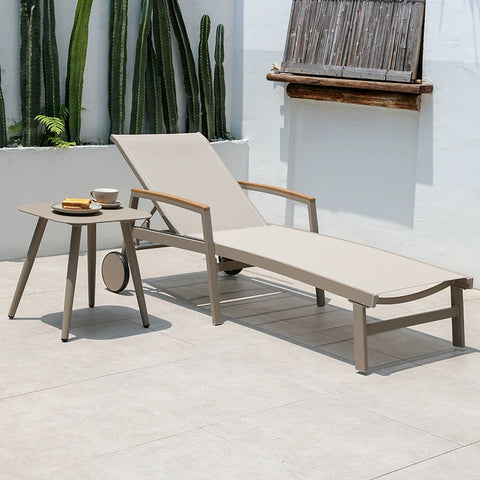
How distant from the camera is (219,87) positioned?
7.86 meters

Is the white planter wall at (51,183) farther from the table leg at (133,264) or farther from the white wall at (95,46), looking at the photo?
the table leg at (133,264)

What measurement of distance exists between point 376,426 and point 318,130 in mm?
3928

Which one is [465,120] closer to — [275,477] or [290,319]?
[290,319]

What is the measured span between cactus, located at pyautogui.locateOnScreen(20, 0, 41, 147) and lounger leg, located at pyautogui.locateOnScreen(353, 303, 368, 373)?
3325 mm

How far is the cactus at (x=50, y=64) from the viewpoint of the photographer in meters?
6.69

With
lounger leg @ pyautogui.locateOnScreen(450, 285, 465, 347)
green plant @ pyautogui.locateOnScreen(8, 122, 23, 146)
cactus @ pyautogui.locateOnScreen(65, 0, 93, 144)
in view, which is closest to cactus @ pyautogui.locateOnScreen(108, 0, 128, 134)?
cactus @ pyautogui.locateOnScreen(65, 0, 93, 144)

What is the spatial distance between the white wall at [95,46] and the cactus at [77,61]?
0.27 ft

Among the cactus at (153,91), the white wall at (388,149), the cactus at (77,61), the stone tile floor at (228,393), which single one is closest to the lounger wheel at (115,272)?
the stone tile floor at (228,393)

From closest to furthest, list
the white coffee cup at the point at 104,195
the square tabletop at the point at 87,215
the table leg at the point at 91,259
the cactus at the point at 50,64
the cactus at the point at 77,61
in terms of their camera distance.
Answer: the square tabletop at the point at 87,215 → the white coffee cup at the point at 104,195 → the table leg at the point at 91,259 → the cactus at the point at 50,64 → the cactus at the point at 77,61

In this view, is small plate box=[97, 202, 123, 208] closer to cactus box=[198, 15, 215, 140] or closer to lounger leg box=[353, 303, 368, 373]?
lounger leg box=[353, 303, 368, 373]

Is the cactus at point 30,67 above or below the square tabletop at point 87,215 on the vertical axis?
above

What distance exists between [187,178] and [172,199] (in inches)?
28.0

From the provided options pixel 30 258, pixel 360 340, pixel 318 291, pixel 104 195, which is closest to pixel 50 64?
pixel 104 195

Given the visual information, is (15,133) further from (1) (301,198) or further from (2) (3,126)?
(1) (301,198)
